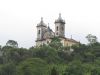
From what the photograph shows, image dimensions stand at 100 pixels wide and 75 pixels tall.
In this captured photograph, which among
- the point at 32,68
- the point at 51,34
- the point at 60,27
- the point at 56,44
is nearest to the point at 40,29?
→ the point at 51,34

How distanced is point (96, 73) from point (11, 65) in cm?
1082

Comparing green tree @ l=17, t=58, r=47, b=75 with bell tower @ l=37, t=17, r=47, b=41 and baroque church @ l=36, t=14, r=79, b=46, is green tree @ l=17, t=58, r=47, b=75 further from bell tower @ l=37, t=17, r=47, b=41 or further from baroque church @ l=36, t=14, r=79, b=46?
bell tower @ l=37, t=17, r=47, b=41

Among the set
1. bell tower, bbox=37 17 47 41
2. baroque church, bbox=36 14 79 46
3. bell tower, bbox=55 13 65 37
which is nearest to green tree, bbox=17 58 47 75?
baroque church, bbox=36 14 79 46

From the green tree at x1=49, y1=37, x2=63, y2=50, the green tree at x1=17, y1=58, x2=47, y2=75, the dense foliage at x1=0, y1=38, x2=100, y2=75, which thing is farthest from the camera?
the green tree at x1=49, y1=37, x2=63, y2=50

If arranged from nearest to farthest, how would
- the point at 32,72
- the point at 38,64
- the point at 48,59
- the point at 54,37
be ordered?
1. the point at 32,72
2. the point at 38,64
3. the point at 48,59
4. the point at 54,37

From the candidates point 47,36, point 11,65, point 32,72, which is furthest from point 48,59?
point 47,36

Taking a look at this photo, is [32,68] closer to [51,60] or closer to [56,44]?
[51,60]

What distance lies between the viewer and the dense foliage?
65438 mm

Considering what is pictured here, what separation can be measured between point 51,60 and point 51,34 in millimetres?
23806

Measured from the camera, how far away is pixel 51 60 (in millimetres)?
76375

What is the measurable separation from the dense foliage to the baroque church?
398 cm

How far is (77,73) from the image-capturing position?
6481 centimetres

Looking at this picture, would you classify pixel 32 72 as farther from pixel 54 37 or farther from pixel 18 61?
pixel 54 37

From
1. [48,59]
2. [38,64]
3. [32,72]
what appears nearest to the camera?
[32,72]
